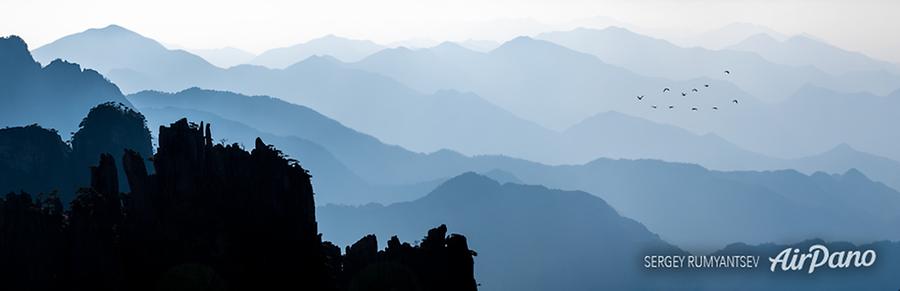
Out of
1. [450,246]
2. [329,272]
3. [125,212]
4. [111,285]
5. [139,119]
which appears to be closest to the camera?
[111,285]

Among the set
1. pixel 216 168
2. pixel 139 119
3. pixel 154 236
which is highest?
pixel 139 119

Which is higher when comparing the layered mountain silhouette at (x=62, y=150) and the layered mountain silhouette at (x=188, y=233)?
the layered mountain silhouette at (x=62, y=150)

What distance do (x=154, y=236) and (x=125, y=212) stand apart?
3250mm

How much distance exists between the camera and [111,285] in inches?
3123

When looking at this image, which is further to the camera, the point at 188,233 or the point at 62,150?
the point at 62,150

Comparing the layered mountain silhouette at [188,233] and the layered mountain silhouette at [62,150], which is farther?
the layered mountain silhouette at [62,150]

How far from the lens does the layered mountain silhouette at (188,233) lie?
3076 inches

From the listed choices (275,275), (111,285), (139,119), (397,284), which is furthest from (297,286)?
(139,119)

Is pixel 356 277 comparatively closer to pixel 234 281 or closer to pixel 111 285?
pixel 234 281

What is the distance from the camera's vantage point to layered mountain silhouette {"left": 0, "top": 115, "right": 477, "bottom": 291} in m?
78.1

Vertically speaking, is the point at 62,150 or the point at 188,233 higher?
the point at 62,150

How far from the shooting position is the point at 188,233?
84.5 metres

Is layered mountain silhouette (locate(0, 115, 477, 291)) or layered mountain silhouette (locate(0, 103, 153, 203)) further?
layered mountain silhouette (locate(0, 103, 153, 203))

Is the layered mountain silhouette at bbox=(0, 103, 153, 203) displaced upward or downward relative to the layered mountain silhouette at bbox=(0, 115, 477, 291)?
upward
